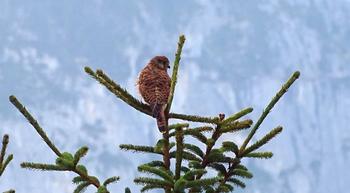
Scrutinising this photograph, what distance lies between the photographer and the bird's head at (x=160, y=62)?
312 inches

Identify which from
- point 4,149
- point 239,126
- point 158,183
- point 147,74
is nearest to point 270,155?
point 239,126

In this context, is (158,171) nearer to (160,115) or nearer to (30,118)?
(160,115)

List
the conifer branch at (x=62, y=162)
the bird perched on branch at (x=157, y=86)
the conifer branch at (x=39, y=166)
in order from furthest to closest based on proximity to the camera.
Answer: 1. the bird perched on branch at (x=157, y=86)
2. the conifer branch at (x=39, y=166)
3. the conifer branch at (x=62, y=162)

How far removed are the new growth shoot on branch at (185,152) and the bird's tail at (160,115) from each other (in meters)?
0.04

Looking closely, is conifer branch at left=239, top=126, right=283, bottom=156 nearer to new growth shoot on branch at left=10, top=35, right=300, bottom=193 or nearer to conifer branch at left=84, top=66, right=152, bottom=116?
new growth shoot on branch at left=10, top=35, right=300, bottom=193

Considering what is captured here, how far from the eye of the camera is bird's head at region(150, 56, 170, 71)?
7926 millimetres

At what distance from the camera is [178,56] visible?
6.68m

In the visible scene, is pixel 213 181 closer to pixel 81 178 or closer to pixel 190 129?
pixel 190 129

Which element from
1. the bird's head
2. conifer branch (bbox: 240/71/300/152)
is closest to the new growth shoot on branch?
conifer branch (bbox: 240/71/300/152)

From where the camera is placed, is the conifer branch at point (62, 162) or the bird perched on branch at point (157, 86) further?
the bird perched on branch at point (157, 86)

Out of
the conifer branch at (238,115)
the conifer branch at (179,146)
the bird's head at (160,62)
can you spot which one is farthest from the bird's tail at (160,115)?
the bird's head at (160,62)

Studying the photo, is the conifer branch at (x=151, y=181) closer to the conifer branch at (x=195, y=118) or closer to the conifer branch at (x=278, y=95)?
the conifer branch at (x=195, y=118)

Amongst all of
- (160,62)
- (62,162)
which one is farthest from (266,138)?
(160,62)

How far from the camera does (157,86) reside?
24.0 ft
